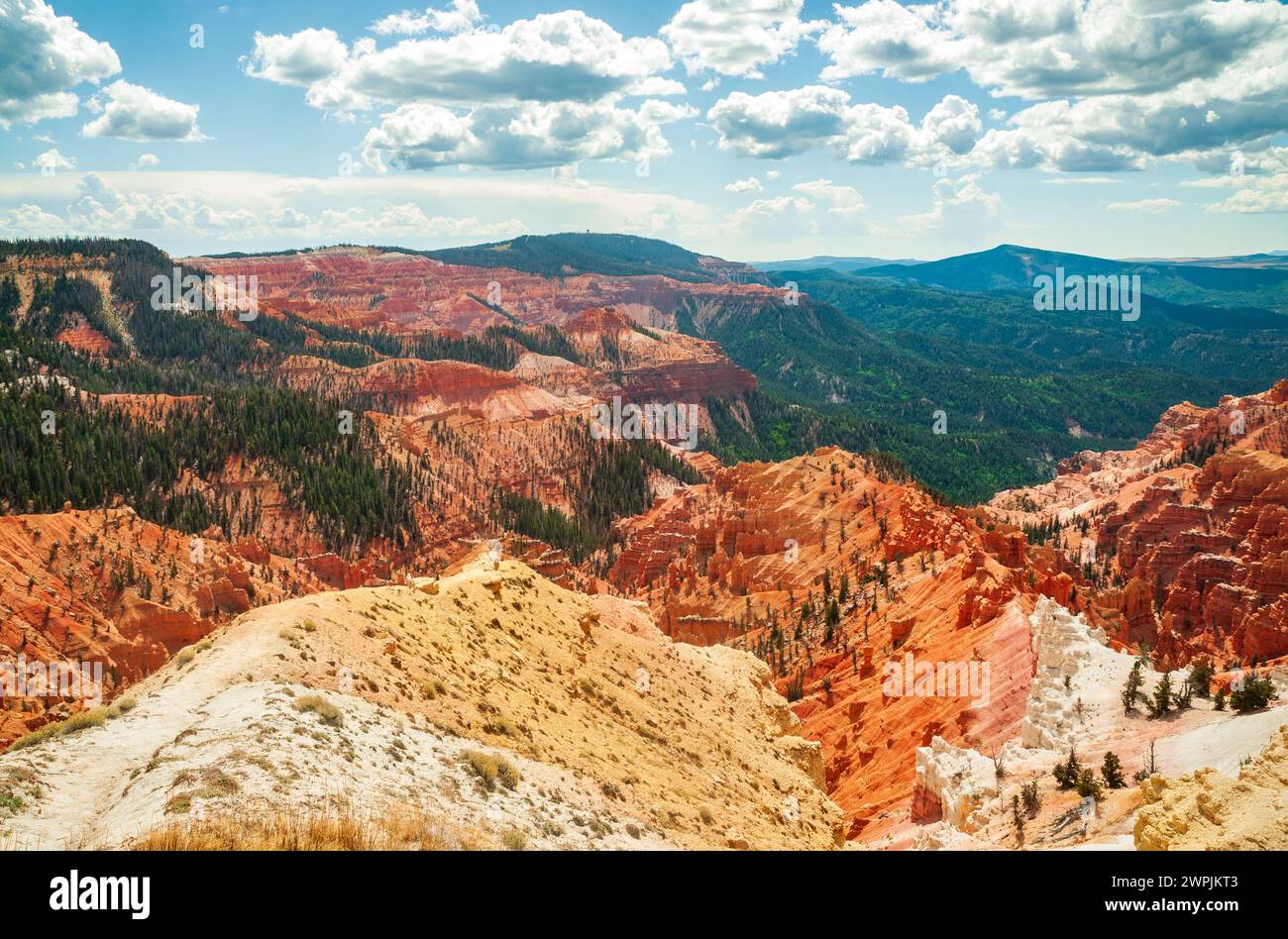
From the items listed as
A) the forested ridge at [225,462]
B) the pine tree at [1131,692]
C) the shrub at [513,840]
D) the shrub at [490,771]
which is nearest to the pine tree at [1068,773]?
the pine tree at [1131,692]

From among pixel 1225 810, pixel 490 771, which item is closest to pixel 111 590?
pixel 490 771

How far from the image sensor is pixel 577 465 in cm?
14762

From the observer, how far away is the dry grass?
1295 cm

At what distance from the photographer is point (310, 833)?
13.8 m

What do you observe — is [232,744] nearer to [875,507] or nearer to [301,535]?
[875,507]

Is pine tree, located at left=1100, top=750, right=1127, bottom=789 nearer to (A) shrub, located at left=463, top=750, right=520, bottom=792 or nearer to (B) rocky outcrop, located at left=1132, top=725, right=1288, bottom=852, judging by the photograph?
(B) rocky outcrop, located at left=1132, top=725, right=1288, bottom=852

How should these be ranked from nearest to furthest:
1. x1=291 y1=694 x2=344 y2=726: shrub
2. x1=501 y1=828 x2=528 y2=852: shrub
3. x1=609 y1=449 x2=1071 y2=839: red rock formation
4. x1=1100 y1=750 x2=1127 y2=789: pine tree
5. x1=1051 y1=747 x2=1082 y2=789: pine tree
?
x1=501 y1=828 x2=528 y2=852: shrub, x1=291 y1=694 x2=344 y2=726: shrub, x1=1100 y1=750 x2=1127 y2=789: pine tree, x1=1051 y1=747 x2=1082 y2=789: pine tree, x1=609 y1=449 x2=1071 y2=839: red rock formation

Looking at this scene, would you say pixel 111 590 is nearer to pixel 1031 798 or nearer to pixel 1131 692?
pixel 1031 798

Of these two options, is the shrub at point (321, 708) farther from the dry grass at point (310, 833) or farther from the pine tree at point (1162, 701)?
the pine tree at point (1162, 701)

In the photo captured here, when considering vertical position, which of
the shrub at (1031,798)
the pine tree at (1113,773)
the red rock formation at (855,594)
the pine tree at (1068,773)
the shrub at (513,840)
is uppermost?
the shrub at (513,840)

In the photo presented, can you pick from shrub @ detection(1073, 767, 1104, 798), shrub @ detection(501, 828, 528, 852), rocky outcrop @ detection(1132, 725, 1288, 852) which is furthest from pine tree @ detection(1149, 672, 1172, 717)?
shrub @ detection(501, 828, 528, 852)

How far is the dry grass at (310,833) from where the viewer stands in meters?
13.0

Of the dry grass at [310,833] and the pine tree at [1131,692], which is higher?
the dry grass at [310,833]
